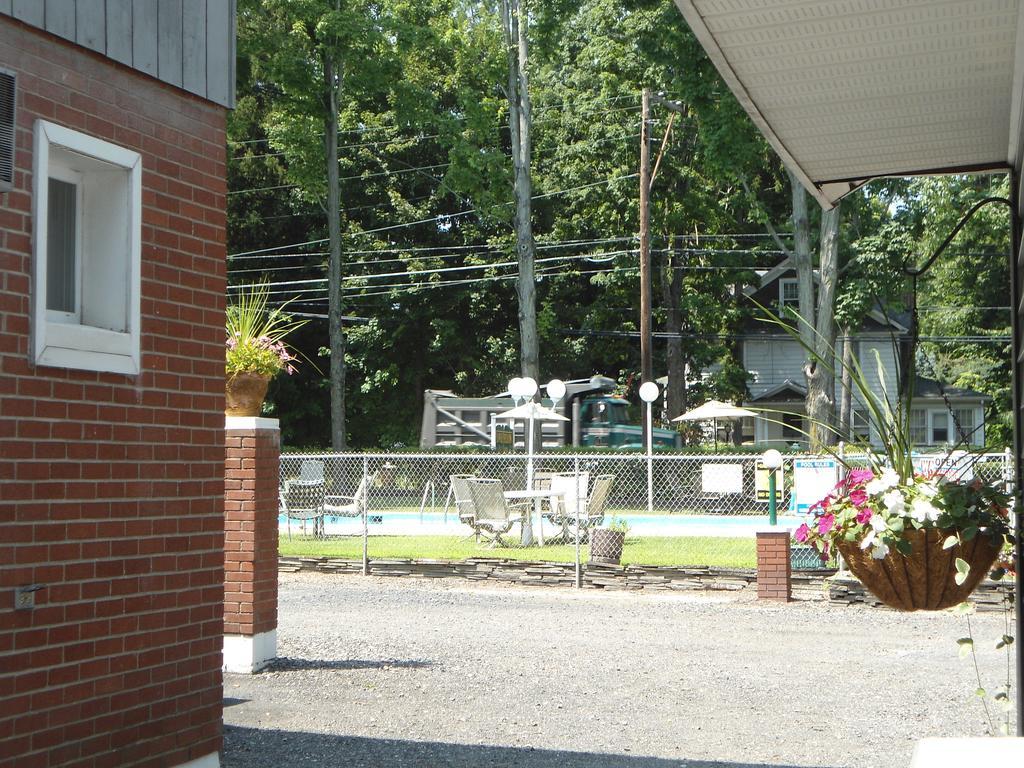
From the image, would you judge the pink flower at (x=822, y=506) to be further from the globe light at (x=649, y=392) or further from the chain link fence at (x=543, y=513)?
the globe light at (x=649, y=392)

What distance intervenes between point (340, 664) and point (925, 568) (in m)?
5.95

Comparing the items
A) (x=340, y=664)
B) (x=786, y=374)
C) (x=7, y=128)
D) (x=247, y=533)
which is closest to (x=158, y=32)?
(x=7, y=128)

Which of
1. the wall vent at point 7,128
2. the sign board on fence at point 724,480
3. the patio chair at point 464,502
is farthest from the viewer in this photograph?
the sign board on fence at point 724,480

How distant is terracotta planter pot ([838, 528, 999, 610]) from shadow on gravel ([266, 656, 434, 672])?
18.0ft

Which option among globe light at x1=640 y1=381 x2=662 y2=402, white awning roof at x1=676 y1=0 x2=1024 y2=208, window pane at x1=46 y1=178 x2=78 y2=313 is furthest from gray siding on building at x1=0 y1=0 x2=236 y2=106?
globe light at x1=640 y1=381 x2=662 y2=402

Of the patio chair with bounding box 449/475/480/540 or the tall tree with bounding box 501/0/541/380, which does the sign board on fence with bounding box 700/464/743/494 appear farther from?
the tall tree with bounding box 501/0/541/380

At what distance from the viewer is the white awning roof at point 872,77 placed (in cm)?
297

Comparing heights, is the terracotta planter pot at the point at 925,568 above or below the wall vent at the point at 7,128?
below

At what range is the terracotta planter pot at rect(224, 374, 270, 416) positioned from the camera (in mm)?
8461

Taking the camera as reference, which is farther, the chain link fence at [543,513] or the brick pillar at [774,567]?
the chain link fence at [543,513]

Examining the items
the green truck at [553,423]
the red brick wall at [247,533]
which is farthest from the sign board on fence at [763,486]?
the red brick wall at [247,533]

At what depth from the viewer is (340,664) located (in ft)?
29.5

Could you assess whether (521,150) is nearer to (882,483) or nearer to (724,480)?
(724,480)

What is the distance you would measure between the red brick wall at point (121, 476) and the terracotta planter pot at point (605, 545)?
9.81m
